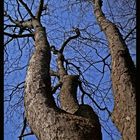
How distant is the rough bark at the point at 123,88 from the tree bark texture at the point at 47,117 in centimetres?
27

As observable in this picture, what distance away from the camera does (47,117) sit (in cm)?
268

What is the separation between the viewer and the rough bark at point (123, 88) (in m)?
2.94

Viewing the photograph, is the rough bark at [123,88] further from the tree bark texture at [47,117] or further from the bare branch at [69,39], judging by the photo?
the bare branch at [69,39]

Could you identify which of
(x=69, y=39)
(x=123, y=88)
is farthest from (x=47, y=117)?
(x=69, y=39)

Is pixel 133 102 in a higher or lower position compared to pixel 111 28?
lower

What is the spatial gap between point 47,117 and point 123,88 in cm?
97

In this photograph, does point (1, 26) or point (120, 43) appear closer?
point (1, 26)

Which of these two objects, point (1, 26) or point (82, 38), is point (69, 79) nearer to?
point (1, 26)

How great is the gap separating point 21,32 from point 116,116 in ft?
9.18

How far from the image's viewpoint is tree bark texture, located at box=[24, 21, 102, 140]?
255 cm

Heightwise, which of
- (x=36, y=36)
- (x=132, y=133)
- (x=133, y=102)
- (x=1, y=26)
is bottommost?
(x=132, y=133)

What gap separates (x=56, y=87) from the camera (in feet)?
15.6

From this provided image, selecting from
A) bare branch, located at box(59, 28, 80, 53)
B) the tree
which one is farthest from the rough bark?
bare branch, located at box(59, 28, 80, 53)

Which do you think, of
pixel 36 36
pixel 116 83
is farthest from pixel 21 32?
pixel 116 83
